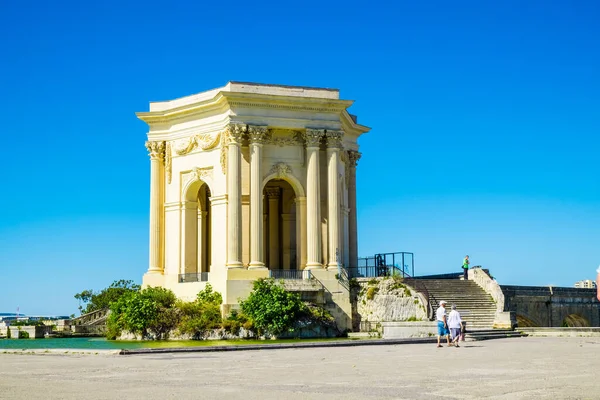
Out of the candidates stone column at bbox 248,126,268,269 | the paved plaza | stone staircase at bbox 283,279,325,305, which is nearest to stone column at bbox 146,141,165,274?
stone column at bbox 248,126,268,269

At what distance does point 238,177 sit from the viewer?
41719 millimetres

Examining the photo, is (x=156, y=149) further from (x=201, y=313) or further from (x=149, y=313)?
(x=201, y=313)

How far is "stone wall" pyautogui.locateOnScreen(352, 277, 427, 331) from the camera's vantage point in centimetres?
3984

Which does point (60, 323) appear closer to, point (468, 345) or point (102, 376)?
point (468, 345)

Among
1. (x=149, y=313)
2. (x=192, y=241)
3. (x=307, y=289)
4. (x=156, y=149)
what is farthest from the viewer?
(x=156, y=149)

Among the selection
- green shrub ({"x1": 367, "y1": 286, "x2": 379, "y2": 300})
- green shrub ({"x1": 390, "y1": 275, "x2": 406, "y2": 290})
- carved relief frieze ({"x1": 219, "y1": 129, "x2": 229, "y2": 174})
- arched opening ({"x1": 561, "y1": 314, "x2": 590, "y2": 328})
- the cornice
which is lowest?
arched opening ({"x1": 561, "y1": 314, "x2": 590, "y2": 328})

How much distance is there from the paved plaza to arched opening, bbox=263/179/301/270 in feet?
78.1

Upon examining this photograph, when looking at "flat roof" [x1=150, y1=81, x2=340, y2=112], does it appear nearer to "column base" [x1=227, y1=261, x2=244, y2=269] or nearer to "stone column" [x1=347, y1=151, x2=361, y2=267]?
"stone column" [x1=347, y1=151, x2=361, y2=267]

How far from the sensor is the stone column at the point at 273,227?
49.7m

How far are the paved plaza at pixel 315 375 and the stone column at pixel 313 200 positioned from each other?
55.7 ft

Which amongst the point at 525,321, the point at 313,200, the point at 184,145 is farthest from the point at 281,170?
the point at 525,321

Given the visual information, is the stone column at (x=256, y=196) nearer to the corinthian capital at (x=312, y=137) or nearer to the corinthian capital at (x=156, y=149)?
the corinthian capital at (x=312, y=137)

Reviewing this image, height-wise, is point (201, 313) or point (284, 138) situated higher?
point (284, 138)

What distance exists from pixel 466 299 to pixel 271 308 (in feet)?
34.3
